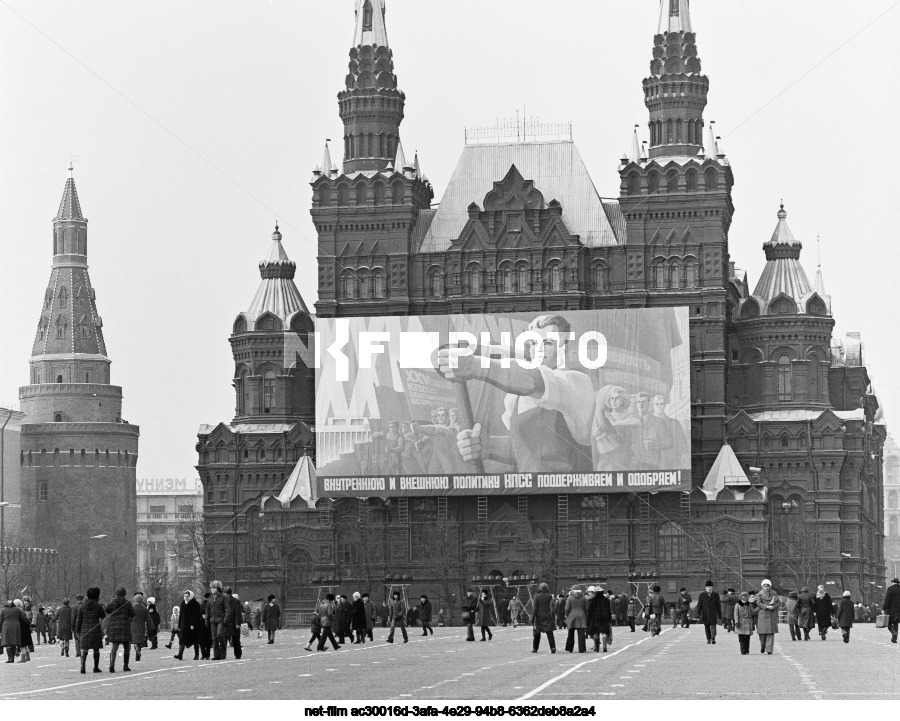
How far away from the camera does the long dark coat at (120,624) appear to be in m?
44.9

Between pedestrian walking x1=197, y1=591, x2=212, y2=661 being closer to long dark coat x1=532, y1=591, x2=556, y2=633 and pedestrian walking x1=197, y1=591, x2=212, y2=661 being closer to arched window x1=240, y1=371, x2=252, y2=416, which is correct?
long dark coat x1=532, y1=591, x2=556, y2=633

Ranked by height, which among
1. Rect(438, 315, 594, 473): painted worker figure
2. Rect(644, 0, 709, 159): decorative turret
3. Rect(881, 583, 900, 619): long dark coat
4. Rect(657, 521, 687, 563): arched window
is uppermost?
Rect(644, 0, 709, 159): decorative turret

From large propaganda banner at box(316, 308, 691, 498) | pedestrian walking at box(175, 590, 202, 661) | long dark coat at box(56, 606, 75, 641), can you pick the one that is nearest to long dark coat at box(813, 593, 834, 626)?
pedestrian walking at box(175, 590, 202, 661)

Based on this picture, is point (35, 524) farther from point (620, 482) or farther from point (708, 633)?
point (708, 633)

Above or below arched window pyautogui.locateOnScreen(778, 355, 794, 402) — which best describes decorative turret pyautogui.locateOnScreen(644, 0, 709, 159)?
above

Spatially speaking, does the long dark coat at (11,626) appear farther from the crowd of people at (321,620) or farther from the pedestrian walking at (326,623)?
the pedestrian walking at (326,623)

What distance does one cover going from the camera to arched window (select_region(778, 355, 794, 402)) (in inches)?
4948

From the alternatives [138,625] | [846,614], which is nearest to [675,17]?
[846,614]

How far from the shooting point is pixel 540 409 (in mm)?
118438

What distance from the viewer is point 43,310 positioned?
196m

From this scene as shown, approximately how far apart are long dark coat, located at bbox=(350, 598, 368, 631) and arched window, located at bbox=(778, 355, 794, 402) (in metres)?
68.3

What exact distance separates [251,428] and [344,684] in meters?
90.8

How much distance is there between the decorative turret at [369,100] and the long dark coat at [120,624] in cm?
8492

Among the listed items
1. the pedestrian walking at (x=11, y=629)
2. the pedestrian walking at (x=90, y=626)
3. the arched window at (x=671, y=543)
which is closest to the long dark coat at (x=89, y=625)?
the pedestrian walking at (x=90, y=626)
